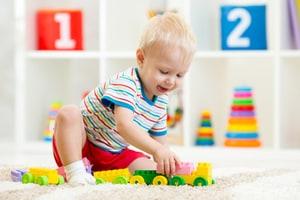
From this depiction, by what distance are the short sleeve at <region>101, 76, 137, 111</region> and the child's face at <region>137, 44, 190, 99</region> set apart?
4 centimetres

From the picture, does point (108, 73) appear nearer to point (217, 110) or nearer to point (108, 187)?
point (217, 110)

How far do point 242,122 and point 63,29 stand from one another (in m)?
0.79

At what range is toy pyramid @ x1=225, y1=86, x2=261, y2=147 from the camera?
2502 millimetres

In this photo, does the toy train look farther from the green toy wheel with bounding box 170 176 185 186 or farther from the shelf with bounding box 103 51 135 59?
the shelf with bounding box 103 51 135 59

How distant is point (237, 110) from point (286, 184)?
111 centimetres

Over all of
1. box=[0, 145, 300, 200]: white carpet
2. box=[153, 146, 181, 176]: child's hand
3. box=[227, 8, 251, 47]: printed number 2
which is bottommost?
box=[0, 145, 300, 200]: white carpet

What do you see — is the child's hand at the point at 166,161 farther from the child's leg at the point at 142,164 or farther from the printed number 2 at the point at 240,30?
the printed number 2 at the point at 240,30

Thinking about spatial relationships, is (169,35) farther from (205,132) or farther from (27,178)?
(205,132)

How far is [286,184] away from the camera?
1421 mm

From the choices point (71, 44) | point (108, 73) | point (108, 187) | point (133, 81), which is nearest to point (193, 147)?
point (108, 73)

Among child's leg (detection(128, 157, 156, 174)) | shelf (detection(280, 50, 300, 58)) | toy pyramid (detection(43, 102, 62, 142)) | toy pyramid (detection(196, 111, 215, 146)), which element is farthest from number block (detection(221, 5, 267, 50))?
child's leg (detection(128, 157, 156, 174))

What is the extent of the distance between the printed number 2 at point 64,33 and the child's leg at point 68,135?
1.20 metres

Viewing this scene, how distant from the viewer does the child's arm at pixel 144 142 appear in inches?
53.3

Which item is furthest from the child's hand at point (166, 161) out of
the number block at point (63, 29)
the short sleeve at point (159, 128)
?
the number block at point (63, 29)
